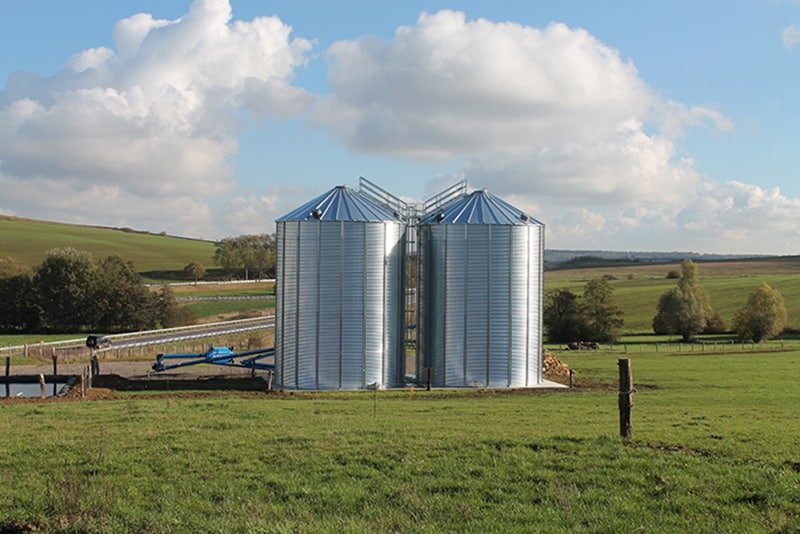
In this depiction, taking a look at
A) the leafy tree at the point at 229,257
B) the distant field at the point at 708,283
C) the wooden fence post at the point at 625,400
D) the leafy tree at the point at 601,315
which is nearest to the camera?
the wooden fence post at the point at 625,400

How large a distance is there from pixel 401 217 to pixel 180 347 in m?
29.0

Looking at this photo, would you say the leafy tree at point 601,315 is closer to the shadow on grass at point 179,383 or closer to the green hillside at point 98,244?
the shadow on grass at point 179,383

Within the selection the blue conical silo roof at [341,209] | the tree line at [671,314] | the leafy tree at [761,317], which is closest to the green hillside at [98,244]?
the tree line at [671,314]

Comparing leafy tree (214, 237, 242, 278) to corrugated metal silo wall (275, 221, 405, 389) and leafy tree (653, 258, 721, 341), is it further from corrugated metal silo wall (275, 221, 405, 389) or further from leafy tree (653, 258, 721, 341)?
corrugated metal silo wall (275, 221, 405, 389)

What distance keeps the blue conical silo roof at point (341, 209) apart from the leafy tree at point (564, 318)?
5607 cm

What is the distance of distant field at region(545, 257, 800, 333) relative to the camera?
112m

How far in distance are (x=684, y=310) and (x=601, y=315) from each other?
992cm

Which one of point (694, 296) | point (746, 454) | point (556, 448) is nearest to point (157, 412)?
point (556, 448)

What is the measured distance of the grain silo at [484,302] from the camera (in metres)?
39.8

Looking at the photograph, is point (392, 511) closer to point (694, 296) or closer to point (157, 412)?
point (157, 412)

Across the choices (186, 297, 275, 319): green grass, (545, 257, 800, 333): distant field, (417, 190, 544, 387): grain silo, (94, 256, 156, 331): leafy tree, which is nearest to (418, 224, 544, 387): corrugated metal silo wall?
(417, 190, 544, 387): grain silo

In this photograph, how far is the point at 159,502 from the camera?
12.4 m

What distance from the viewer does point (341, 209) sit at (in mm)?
40188

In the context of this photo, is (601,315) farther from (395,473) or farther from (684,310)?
(395,473)
